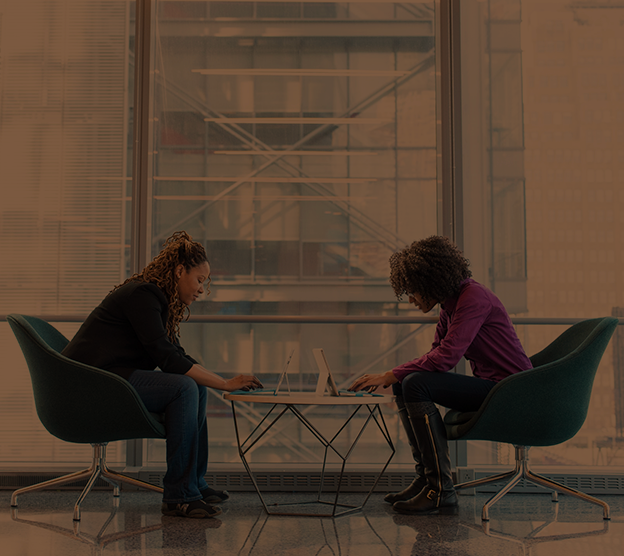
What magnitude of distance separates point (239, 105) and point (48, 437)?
1842 mm

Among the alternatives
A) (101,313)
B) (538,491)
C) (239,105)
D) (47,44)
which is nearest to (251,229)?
(239,105)

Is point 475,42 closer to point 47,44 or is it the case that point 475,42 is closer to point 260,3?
point 260,3

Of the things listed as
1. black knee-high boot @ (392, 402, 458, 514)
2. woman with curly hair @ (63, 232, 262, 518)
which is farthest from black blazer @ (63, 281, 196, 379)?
black knee-high boot @ (392, 402, 458, 514)

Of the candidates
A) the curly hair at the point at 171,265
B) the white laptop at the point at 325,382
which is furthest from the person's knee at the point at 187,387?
the white laptop at the point at 325,382

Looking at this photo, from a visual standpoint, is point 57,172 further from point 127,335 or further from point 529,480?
point 529,480

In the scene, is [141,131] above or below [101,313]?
above

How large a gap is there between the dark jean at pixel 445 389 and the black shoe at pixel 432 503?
1.07 feet

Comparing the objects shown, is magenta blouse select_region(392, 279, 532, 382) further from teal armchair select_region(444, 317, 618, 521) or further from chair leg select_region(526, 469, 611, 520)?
chair leg select_region(526, 469, 611, 520)

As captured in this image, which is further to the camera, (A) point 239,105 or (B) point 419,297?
(A) point 239,105

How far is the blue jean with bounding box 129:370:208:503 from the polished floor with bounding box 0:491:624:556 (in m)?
0.12

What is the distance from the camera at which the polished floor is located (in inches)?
75.9

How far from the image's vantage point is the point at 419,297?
102 inches

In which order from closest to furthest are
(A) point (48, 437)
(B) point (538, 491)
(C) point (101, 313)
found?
1. (C) point (101, 313)
2. (B) point (538, 491)
3. (A) point (48, 437)

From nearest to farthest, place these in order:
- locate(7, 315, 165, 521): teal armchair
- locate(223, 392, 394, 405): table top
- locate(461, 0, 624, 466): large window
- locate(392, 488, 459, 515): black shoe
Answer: locate(223, 392, 394, 405): table top < locate(7, 315, 165, 521): teal armchair < locate(392, 488, 459, 515): black shoe < locate(461, 0, 624, 466): large window
